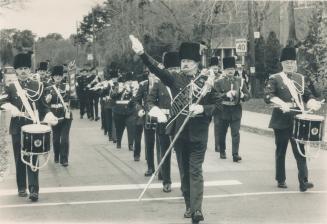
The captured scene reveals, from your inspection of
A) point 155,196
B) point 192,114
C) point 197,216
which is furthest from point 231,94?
point 197,216

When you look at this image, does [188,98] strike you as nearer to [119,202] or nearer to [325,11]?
[119,202]

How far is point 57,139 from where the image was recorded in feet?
45.0

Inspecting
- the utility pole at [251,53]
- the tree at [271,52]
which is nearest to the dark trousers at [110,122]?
the utility pole at [251,53]

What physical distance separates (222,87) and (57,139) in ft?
11.7

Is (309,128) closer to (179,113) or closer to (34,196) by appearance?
(179,113)

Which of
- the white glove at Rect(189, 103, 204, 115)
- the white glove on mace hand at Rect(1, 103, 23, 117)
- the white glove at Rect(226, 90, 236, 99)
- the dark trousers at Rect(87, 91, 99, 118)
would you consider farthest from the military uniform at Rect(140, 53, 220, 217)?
the dark trousers at Rect(87, 91, 99, 118)

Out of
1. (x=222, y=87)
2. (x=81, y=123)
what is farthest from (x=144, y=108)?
(x=81, y=123)

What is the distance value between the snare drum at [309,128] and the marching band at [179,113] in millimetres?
29

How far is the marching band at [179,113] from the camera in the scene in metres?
A: 8.09

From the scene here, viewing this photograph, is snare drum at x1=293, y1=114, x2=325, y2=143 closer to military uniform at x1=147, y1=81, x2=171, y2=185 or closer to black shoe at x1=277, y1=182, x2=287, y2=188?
black shoe at x1=277, y1=182, x2=287, y2=188

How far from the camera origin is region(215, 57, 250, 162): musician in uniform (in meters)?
13.8

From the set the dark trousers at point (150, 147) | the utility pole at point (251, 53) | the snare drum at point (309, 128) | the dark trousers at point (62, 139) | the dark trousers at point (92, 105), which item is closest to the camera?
the snare drum at point (309, 128)

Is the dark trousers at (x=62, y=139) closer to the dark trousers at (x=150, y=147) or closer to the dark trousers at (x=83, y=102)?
the dark trousers at (x=150, y=147)

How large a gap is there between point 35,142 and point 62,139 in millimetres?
4371
